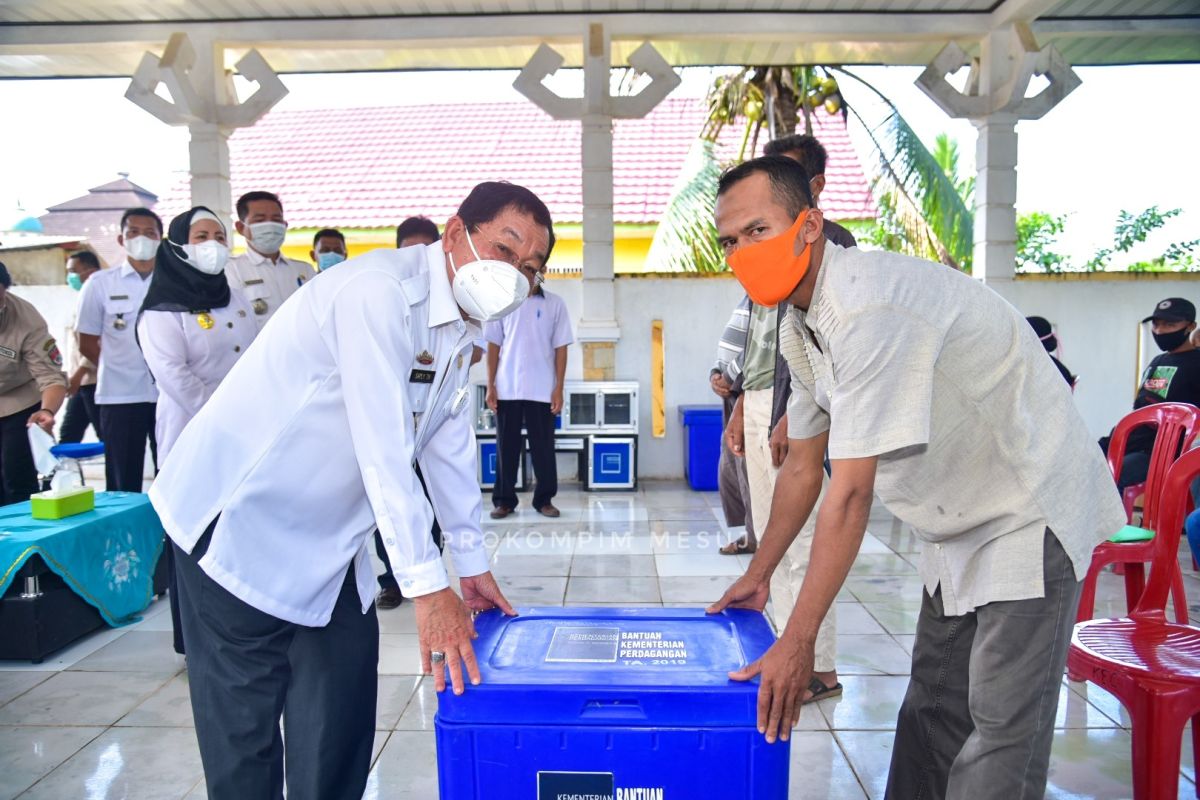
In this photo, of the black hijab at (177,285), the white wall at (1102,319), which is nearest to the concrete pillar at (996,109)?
the white wall at (1102,319)

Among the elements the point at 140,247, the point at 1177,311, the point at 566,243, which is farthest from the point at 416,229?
the point at 566,243

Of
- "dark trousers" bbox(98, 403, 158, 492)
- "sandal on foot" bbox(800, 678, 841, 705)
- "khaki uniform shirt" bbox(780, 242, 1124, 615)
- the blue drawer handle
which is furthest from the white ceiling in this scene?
the blue drawer handle

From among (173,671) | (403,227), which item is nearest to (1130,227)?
(403,227)

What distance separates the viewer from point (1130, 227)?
32.6 ft

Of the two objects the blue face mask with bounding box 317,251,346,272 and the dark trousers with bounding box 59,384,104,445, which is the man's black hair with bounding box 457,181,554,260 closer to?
the blue face mask with bounding box 317,251,346,272

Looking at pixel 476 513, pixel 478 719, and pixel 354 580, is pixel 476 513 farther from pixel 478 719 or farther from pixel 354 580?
pixel 478 719

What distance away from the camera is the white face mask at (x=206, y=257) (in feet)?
11.3

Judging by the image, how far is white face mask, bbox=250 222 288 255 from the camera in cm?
447

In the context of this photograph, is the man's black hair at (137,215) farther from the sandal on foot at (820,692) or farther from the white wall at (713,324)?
the sandal on foot at (820,692)

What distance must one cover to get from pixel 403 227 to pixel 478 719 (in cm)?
305

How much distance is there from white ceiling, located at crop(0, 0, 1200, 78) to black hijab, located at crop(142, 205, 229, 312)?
4236 mm

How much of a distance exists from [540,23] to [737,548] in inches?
185

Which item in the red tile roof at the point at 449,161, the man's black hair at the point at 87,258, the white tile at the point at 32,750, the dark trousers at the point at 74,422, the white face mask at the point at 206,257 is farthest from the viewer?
the red tile roof at the point at 449,161

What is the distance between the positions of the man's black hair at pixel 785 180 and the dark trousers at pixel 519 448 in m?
4.44
